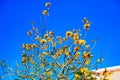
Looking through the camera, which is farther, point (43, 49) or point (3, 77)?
point (43, 49)

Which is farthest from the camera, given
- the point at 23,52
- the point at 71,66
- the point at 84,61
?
the point at 23,52

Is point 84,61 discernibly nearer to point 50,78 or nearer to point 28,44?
point 50,78

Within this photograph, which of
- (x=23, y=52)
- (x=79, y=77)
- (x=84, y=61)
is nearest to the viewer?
(x=79, y=77)

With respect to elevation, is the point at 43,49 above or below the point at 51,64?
above

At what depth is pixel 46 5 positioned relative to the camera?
11.9 meters

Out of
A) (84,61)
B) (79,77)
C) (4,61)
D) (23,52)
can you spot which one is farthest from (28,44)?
(79,77)

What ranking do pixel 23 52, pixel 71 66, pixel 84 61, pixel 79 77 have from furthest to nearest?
pixel 23 52, pixel 71 66, pixel 84 61, pixel 79 77

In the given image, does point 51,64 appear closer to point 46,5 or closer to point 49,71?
point 49,71

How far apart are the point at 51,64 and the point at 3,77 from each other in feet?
6.05

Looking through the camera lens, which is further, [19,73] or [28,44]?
[28,44]

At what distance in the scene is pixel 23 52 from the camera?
1149 centimetres

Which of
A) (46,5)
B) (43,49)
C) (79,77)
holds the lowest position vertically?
(79,77)

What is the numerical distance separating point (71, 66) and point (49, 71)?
845 millimetres

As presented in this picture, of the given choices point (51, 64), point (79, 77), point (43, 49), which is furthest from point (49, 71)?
point (79, 77)
